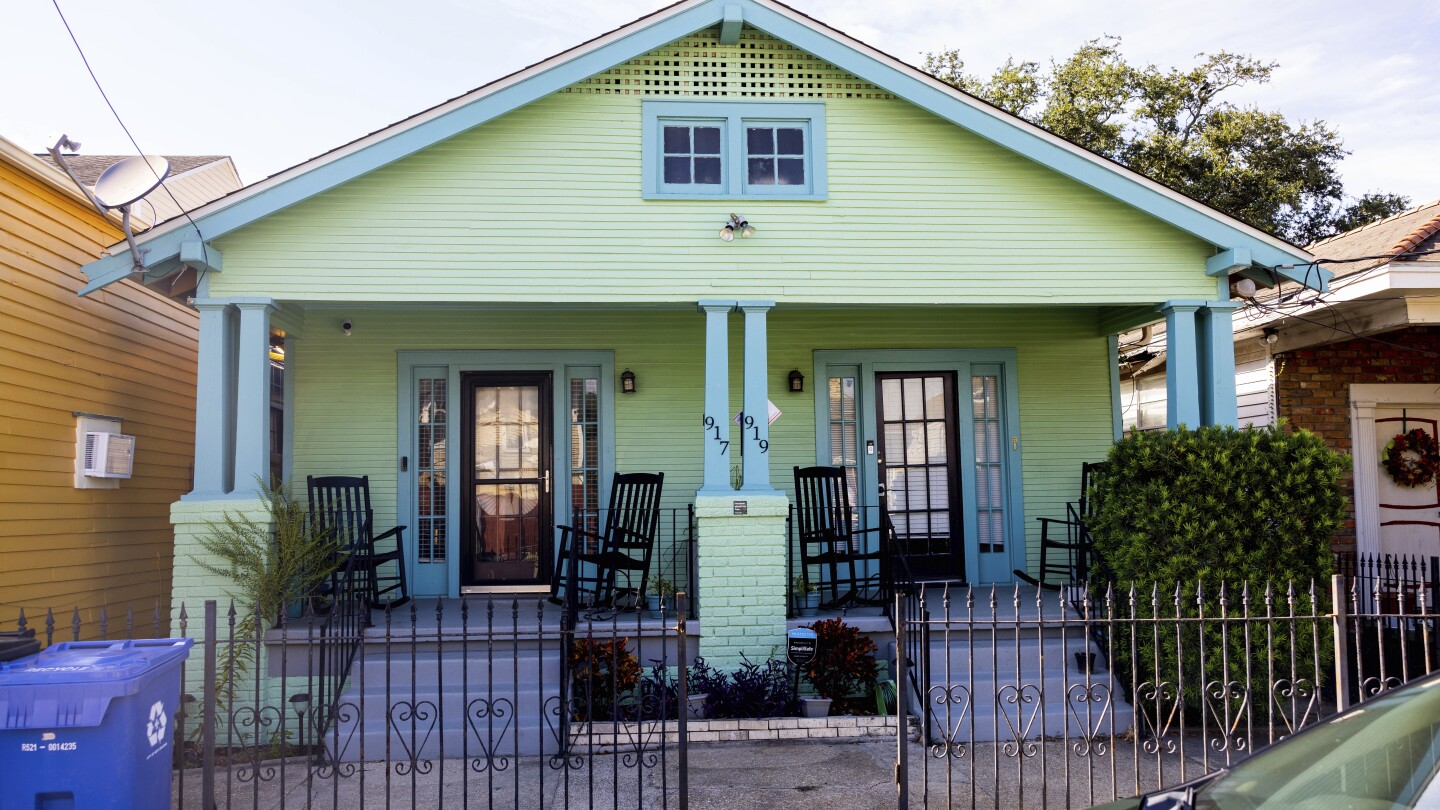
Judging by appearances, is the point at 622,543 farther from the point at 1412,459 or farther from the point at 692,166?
the point at 1412,459

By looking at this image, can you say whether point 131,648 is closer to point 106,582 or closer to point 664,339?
point 106,582

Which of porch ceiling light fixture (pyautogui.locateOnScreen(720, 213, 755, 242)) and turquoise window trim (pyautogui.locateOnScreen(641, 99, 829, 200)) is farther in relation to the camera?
turquoise window trim (pyautogui.locateOnScreen(641, 99, 829, 200))

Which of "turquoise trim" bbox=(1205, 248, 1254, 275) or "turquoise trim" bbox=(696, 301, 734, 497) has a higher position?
"turquoise trim" bbox=(1205, 248, 1254, 275)

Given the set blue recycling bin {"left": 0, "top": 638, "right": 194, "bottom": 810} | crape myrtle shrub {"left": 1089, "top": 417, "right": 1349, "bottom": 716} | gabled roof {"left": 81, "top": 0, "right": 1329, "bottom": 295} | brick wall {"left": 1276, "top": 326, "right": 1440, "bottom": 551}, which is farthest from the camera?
brick wall {"left": 1276, "top": 326, "right": 1440, "bottom": 551}

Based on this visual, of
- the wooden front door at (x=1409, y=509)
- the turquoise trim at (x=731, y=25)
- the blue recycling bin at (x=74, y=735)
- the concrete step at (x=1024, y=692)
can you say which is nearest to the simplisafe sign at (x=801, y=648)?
the concrete step at (x=1024, y=692)

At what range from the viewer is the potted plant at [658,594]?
777cm

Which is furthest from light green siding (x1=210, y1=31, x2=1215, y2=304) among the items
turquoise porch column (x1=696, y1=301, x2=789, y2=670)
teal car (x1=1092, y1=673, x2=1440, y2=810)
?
teal car (x1=1092, y1=673, x2=1440, y2=810)

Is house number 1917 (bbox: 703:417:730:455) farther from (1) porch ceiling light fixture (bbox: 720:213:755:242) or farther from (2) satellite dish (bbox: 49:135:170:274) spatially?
(2) satellite dish (bbox: 49:135:170:274)

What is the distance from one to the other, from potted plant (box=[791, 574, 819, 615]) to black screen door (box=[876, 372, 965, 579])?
1.15m

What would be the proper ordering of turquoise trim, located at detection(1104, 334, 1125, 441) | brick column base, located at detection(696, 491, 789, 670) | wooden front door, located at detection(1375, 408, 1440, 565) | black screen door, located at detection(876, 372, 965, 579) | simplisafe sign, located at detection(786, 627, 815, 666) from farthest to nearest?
1. turquoise trim, located at detection(1104, 334, 1125, 441)
2. black screen door, located at detection(876, 372, 965, 579)
3. wooden front door, located at detection(1375, 408, 1440, 565)
4. brick column base, located at detection(696, 491, 789, 670)
5. simplisafe sign, located at detection(786, 627, 815, 666)

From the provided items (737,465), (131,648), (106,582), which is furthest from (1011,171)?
(106,582)

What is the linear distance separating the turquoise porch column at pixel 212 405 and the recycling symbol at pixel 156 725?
273 cm

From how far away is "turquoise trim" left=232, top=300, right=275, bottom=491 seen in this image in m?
6.78

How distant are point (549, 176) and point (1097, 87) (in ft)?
52.9
